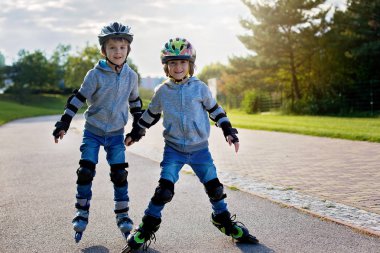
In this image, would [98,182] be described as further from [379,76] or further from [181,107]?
[379,76]

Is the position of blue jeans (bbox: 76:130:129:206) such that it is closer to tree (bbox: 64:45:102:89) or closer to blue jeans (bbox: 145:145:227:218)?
blue jeans (bbox: 145:145:227:218)

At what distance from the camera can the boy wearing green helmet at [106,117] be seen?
426 cm

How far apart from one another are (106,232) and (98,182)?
2863mm

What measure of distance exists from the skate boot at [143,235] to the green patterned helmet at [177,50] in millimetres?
→ 1348

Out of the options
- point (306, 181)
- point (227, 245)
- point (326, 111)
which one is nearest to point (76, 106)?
point (227, 245)

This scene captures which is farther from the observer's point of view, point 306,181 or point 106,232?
point 306,181

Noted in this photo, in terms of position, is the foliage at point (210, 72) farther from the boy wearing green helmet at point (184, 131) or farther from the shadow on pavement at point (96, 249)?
the shadow on pavement at point (96, 249)

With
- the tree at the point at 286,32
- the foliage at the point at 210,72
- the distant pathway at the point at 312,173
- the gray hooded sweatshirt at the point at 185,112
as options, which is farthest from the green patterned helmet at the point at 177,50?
the foliage at the point at 210,72

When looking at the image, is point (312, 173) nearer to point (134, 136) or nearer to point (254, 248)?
point (254, 248)

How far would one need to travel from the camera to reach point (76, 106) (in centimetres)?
436

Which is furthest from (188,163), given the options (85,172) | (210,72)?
(210,72)

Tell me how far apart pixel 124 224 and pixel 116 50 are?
5.15 ft

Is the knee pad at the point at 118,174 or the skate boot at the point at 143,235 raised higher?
the knee pad at the point at 118,174

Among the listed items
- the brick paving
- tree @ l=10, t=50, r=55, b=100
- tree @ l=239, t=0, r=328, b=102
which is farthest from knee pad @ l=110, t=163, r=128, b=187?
tree @ l=10, t=50, r=55, b=100
